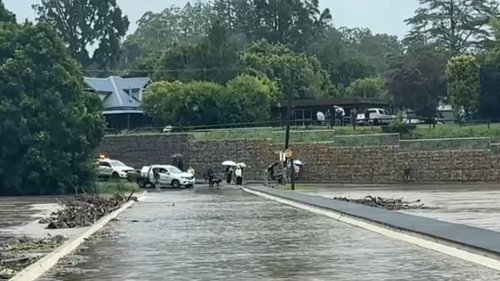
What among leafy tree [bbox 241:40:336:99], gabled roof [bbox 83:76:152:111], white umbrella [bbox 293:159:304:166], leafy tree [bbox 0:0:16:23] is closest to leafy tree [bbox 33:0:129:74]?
gabled roof [bbox 83:76:152:111]

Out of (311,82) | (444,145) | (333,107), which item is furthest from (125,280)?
(311,82)

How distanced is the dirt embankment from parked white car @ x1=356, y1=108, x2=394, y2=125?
42.0m

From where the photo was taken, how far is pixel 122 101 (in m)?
101

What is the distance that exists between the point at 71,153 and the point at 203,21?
111386 millimetres

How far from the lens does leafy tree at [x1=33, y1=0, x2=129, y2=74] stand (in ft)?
386

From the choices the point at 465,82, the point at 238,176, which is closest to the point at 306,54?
the point at 465,82

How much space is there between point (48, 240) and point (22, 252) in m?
2.59

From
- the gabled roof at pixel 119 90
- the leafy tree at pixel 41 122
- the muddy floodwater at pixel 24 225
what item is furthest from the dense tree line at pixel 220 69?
the muddy floodwater at pixel 24 225

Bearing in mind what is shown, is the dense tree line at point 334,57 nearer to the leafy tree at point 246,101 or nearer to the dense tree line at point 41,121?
the leafy tree at point 246,101

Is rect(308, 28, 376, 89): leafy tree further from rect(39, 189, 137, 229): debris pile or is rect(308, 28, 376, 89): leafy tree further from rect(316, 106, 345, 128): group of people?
rect(39, 189, 137, 229): debris pile

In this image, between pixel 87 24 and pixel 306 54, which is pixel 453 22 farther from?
pixel 87 24

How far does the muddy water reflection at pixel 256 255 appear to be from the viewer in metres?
13.5

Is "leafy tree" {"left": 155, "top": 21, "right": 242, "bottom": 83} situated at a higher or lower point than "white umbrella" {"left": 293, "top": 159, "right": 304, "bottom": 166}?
higher

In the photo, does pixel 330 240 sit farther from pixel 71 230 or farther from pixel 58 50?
pixel 58 50
